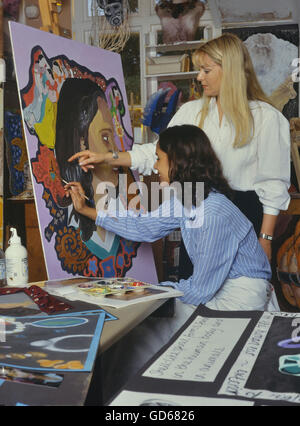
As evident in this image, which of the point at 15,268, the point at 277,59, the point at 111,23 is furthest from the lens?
the point at 111,23

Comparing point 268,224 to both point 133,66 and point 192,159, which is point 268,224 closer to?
point 192,159

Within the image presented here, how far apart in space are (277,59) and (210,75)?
6.37ft

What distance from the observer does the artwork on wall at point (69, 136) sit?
1.58 meters

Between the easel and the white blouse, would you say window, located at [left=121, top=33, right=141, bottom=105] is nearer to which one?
the easel

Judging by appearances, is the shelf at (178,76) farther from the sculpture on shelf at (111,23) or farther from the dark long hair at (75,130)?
the dark long hair at (75,130)

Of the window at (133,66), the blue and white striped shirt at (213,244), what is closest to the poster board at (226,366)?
the blue and white striped shirt at (213,244)

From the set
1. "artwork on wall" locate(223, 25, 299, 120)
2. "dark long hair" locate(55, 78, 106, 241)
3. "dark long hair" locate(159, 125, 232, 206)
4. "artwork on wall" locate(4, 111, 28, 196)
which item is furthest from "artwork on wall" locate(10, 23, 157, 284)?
"artwork on wall" locate(223, 25, 299, 120)

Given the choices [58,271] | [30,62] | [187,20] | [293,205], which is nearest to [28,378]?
[58,271]

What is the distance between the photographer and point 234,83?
6.40 ft

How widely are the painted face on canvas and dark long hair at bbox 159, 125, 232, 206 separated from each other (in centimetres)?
25

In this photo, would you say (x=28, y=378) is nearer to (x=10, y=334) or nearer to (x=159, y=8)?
(x=10, y=334)

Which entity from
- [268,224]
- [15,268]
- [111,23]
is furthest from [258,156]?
[111,23]

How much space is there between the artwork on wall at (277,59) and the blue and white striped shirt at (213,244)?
2247 mm

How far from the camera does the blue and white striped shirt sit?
1580mm
